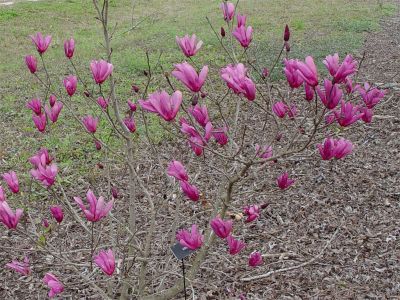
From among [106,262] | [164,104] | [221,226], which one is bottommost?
[106,262]

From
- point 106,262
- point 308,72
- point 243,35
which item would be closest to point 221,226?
point 106,262

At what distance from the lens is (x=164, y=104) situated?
1414 millimetres

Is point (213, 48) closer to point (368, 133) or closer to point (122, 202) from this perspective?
point (368, 133)

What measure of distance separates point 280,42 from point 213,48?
3.65 feet

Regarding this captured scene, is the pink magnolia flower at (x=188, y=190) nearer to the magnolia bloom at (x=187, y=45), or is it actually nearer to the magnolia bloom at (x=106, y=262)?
the magnolia bloom at (x=106, y=262)

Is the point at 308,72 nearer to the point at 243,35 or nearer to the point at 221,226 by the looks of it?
the point at 221,226

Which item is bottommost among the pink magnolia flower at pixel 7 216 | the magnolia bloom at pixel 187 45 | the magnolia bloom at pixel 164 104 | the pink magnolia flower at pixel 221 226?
the pink magnolia flower at pixel 221 226

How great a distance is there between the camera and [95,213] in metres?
1.63

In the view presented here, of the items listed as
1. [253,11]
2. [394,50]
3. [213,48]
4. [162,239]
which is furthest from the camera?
[253,11]

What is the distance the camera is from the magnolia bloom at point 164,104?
55.4 inches

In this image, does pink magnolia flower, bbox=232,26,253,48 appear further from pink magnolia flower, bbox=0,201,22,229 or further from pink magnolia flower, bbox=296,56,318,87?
pink magnolia flower, bbox=0,201,22,229

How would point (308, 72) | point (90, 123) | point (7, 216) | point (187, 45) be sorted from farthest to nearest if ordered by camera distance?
point (90, 123) < point (187, 45) < point (7, 216) < point (308, 72)

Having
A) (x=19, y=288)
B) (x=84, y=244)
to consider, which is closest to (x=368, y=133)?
(x=84, y=244)

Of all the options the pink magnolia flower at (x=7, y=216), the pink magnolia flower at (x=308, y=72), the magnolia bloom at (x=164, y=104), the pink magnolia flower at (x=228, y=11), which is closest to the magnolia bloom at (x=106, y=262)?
the pink magnolia flower at (x=7, y=216)
